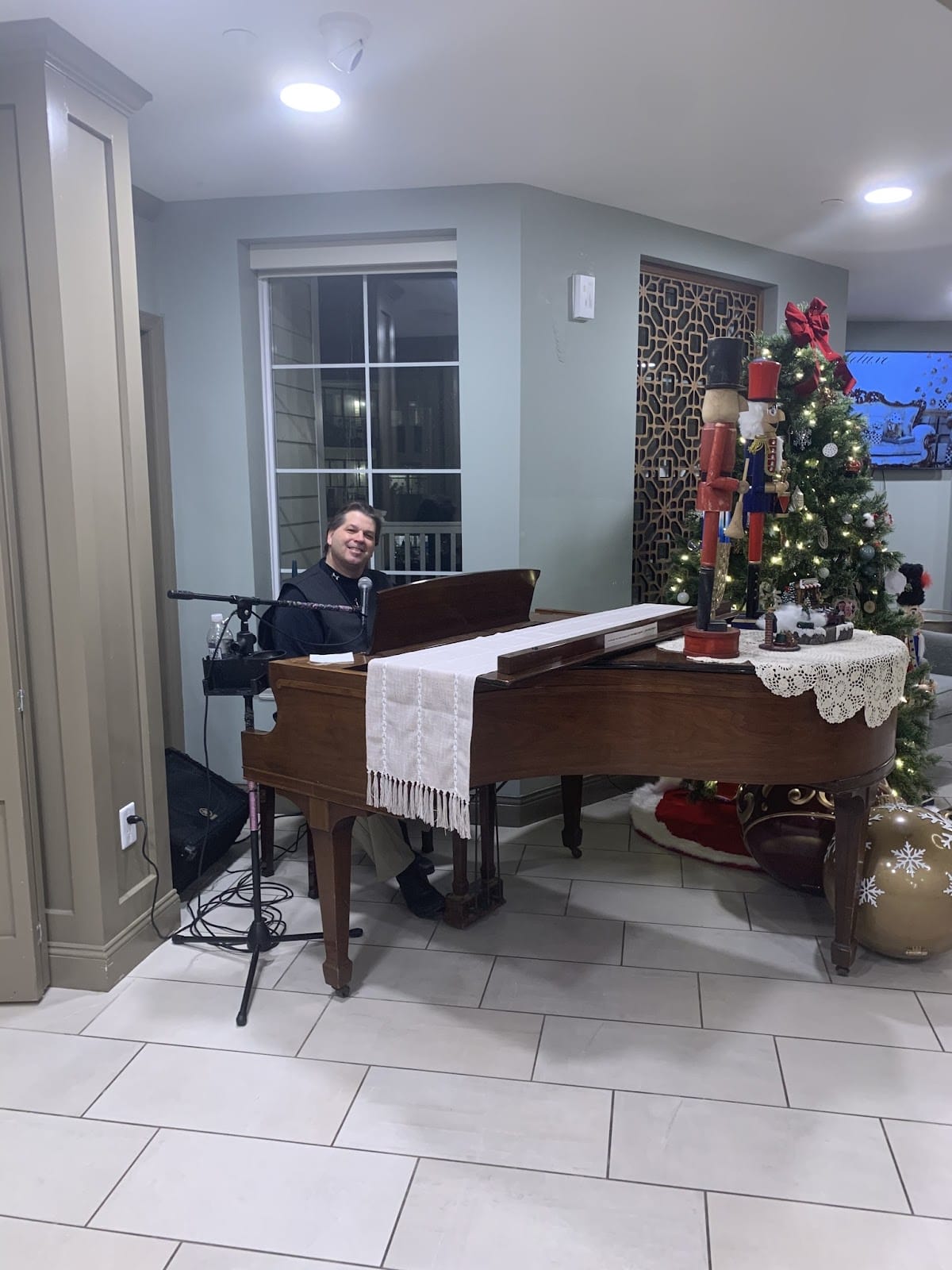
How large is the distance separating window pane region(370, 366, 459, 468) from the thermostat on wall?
55cm

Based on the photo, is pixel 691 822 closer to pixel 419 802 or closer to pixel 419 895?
pixel 419 895

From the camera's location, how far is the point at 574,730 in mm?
2385

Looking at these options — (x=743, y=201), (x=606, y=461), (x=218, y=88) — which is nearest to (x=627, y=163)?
(x=743, y=201)

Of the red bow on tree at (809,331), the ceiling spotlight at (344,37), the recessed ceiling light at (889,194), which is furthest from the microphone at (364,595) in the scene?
the recessed ceiling light at (889,194)

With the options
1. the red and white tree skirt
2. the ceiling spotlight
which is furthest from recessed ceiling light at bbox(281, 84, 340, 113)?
the red and white tree skirt

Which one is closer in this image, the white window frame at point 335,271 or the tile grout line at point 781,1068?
the tile grout line at point 781,1068

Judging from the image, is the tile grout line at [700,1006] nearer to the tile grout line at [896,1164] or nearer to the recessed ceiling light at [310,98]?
the tile grout line at [896,1164]

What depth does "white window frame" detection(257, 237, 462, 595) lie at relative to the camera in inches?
148

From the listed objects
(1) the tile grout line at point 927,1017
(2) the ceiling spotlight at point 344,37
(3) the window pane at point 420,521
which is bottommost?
(1) the tile grout line at point 927,1017

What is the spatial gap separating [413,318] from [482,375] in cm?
44

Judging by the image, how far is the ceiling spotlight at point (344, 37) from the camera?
2.30 meters

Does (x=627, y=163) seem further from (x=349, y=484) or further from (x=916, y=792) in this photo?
(x=916, y=792)

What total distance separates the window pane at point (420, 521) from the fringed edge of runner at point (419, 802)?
176 cm

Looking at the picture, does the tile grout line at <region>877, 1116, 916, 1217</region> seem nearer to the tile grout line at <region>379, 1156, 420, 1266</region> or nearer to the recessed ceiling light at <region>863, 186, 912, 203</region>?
the tile grout line at <region>379, 1156, 420, 1266</region>
